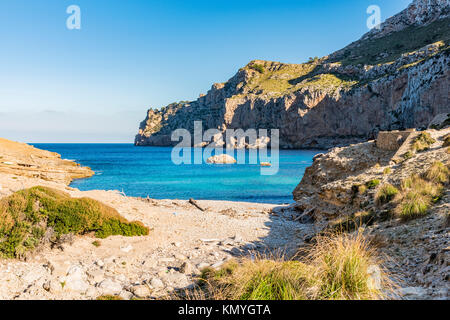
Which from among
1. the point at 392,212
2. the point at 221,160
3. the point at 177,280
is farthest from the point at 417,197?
the point at 221,160

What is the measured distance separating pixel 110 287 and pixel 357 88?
293ft

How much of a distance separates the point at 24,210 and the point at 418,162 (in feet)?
47.5

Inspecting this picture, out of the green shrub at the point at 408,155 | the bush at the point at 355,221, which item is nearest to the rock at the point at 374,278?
the bush at the point at 355,221

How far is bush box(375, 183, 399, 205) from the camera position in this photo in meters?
9.16

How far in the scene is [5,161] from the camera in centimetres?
3127

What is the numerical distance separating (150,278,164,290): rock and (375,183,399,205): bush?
291 inches

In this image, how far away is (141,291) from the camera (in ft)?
20.8

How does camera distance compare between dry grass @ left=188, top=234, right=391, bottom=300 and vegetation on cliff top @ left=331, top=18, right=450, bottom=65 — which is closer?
dry grass @ left=188, top=234, right=391, bottom=300

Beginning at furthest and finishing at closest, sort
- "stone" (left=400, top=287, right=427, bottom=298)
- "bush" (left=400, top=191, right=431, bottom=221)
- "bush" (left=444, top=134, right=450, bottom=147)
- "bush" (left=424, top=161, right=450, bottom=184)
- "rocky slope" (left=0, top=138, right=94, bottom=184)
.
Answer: "rocky slope" (left=0, top=138, right=94, bottom=184) → "bush" (left=444, top=134, right=450, bottom=147) → "bush" (left=424, top=161, right=450, bottom=184) → "bush" (left=400, top=191, right=431, bottom=221) → "stone" (left=400, top=287, right=427, bottom=298)

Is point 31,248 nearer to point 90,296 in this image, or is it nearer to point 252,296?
point 90,296

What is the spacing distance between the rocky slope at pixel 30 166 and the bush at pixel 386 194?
3130cm

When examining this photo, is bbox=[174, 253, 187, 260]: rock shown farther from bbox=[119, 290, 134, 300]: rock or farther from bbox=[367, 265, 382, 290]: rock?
bbox=[367, 265, 382, 290]: rock

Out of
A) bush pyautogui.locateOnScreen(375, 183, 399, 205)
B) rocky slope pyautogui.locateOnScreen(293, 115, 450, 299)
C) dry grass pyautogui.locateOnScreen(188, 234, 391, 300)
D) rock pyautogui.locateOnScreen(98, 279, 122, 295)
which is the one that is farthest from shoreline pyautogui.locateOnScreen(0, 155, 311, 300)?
bush pyautogui.locateOnScreen(375, 183, 399, 205)

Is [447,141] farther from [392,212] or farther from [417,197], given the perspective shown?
[392,212]
